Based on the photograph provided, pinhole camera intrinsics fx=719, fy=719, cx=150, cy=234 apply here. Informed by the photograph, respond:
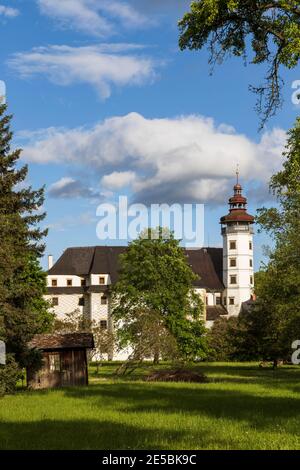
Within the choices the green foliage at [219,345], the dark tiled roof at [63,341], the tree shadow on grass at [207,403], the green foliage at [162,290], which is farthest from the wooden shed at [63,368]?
the green foliage at [219,345]

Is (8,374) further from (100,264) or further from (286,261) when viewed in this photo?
(100,264)

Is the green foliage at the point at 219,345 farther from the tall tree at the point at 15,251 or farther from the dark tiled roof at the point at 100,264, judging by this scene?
the tall tree at the point at 15,251

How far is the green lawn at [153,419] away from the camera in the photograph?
17.3 meters

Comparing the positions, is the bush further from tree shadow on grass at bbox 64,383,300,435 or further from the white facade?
the white facade

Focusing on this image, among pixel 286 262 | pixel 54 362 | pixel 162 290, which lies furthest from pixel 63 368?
pixel 162 290

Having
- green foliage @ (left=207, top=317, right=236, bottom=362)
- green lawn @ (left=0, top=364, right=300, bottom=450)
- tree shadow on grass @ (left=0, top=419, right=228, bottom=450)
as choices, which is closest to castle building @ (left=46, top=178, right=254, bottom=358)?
green foliage @ (left=207, top=317, right=236, bottom=362)

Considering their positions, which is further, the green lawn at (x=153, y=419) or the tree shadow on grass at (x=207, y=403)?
the tree shadow on grass at (x=207, y=403)

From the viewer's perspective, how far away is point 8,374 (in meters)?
36.5

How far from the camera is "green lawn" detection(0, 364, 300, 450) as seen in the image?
1734cm

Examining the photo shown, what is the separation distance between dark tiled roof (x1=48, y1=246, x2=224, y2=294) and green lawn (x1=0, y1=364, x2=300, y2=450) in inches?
2482

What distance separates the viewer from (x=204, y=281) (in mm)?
108188

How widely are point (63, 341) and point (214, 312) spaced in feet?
208

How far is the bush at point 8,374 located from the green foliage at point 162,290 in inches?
1171

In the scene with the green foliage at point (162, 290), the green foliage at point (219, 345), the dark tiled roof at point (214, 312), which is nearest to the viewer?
the green foliage at point (162, 290)
